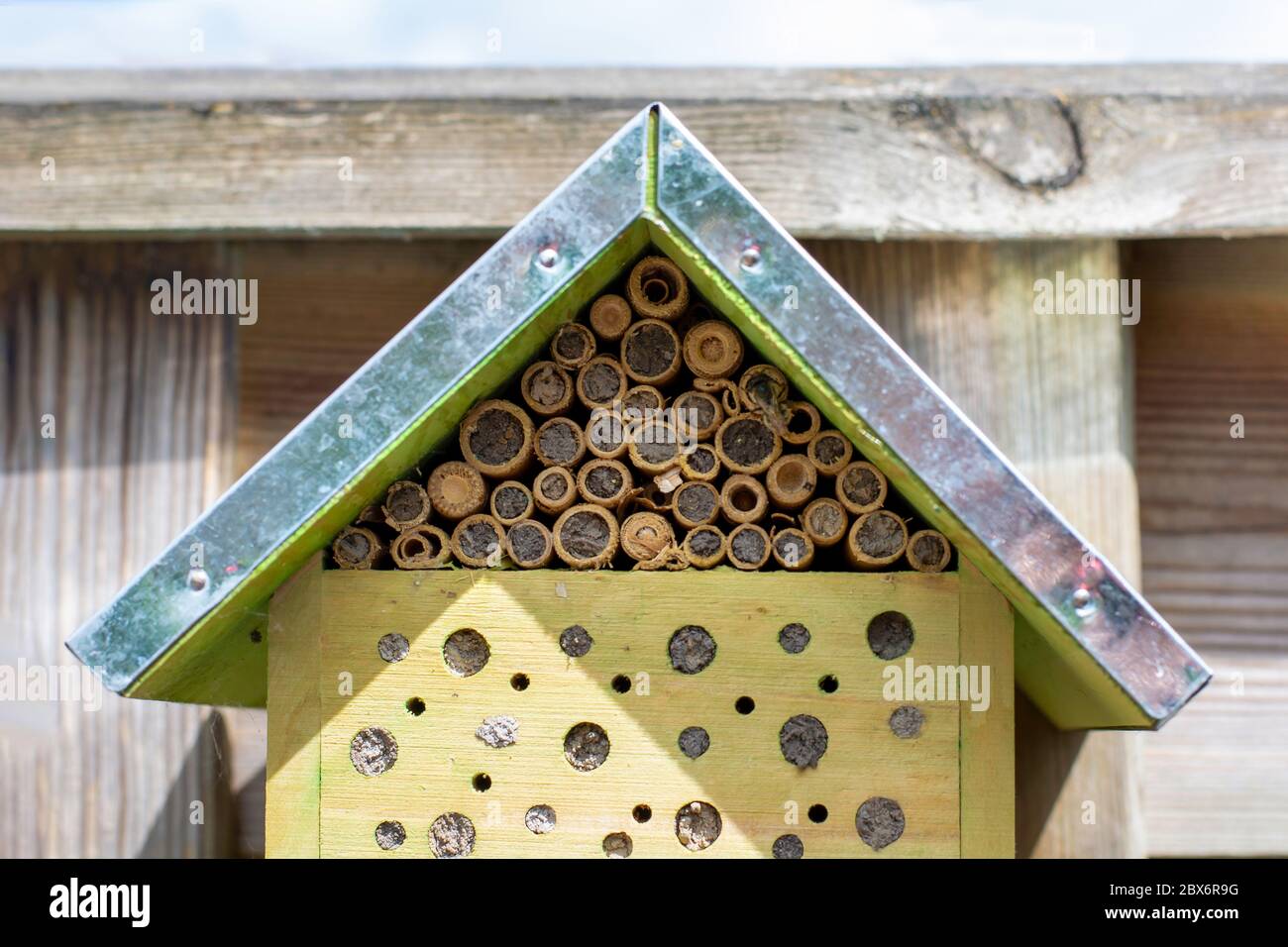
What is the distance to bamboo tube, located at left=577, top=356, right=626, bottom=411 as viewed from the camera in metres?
1.27

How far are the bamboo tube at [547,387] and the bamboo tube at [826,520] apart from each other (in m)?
0.29

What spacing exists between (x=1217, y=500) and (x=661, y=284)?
3.09ft

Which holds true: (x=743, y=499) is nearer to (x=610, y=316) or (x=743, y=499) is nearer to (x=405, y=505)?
(x=610, y=316)

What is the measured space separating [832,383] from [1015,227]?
561 millimetres

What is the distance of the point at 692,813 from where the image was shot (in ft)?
4.17

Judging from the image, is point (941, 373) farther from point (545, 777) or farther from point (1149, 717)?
point (545, 777)

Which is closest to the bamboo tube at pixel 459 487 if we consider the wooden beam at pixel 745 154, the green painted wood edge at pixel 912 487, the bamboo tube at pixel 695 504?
the bamboo tube at pixel 695 504

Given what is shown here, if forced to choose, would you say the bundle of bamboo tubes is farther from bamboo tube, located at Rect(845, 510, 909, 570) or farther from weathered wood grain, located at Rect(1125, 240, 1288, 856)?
weathered wood grain, located at Rect(1125, 240, 1288, 856)

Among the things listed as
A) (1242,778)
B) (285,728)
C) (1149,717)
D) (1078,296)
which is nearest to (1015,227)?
(1078,296)

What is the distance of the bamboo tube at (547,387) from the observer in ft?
4.20

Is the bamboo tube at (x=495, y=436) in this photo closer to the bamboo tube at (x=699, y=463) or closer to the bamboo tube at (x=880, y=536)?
the bamboo tube at (x=699, y=463)

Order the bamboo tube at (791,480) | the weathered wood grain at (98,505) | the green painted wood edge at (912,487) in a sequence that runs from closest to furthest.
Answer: the green painted wood edge at (912,487) → the bamboo tube at (791,480) → the weathered wood grain at (98,505)

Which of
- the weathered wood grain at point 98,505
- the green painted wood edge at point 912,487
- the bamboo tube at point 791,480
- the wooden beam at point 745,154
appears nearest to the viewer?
the green painted wood edge at point 912,487

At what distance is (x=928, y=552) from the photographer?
1.27 meters
